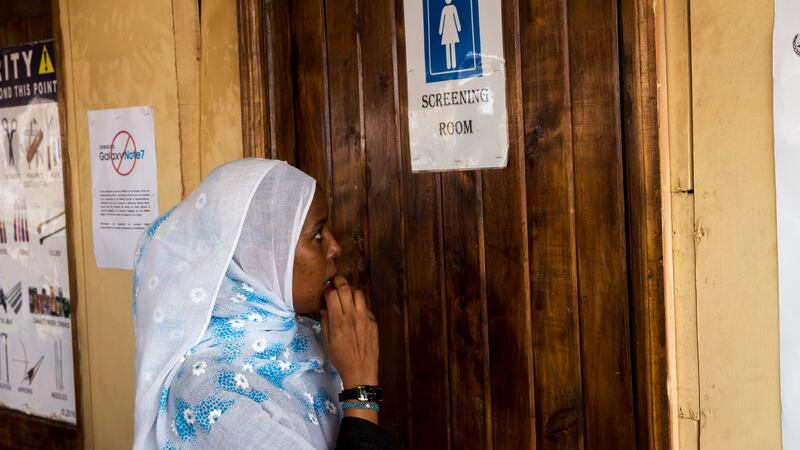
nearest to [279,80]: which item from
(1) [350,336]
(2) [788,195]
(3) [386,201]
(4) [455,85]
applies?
(3) [386,201]

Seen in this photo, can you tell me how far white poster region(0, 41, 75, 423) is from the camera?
10.1ft

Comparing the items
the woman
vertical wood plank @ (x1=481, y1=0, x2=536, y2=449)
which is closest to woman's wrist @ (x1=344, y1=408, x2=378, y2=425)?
the woman

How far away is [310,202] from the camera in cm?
167

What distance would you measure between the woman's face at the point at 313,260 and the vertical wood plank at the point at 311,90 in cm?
60

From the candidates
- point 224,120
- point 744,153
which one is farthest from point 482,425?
point 224,120

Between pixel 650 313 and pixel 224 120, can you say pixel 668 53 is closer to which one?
pixel 650 313

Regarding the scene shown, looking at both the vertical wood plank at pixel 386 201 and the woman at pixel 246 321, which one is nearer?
the woman at pixel 246 321

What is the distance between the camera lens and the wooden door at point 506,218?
175cm

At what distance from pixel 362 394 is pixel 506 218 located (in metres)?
0.61

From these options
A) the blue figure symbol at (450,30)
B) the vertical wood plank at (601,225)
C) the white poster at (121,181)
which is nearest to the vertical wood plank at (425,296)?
the blue figure symbol at (450,30)

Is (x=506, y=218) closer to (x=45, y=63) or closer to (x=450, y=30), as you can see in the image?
(x=450, y=30)

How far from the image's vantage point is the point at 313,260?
5.54 ft

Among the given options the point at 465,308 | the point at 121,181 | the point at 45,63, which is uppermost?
the point at 45,63

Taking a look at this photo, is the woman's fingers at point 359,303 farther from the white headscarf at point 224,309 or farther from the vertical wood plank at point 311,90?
the vertical wood plank at point 311,90
